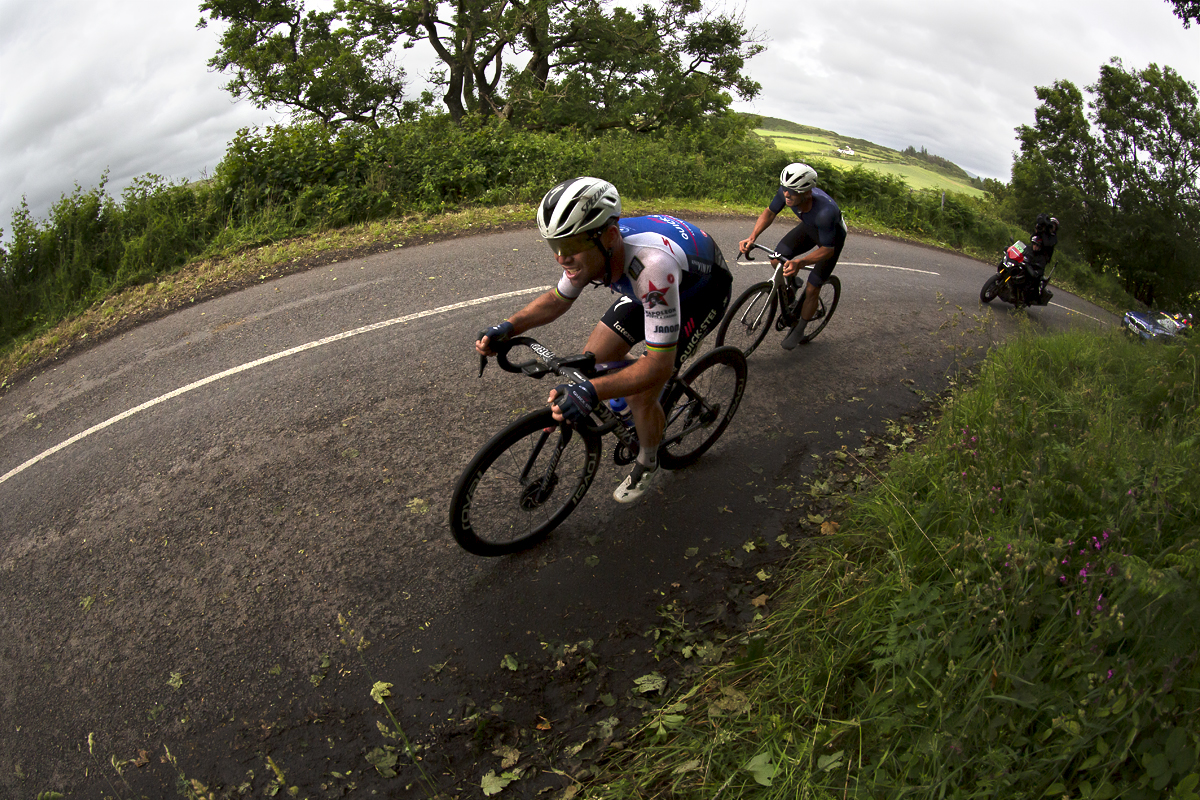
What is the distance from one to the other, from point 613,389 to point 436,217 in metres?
9.57

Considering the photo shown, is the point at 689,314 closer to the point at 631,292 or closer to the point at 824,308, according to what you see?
the point at 631,292

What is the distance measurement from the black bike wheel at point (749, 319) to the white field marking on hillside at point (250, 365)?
2.82 m

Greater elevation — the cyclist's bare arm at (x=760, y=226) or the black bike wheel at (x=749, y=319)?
the cyclist's bare arm at (x=760, y=226)

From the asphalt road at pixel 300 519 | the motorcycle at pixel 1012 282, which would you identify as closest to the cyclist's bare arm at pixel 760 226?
the asphalt road at pixel 300 519

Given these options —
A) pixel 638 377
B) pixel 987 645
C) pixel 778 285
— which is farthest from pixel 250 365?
pixel 987 645

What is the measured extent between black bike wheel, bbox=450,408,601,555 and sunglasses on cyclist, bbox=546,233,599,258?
899mm

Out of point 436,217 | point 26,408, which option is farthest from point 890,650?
point 436,217

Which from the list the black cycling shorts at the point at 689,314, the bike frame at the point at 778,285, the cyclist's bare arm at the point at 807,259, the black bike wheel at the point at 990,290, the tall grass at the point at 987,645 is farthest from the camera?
the black bike wheel at the point at 990,290

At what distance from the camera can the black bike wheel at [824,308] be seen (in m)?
7.61

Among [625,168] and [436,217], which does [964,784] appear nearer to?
[436,217]

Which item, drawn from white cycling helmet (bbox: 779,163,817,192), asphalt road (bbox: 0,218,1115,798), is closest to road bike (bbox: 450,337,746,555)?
asphalt road (bbox: 0,218,1115,798)

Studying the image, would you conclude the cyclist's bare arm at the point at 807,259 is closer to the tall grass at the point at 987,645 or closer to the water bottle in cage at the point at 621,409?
the tall grass at the point at 987,645

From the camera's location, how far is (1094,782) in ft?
7.13

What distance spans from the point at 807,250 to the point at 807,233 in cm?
36
